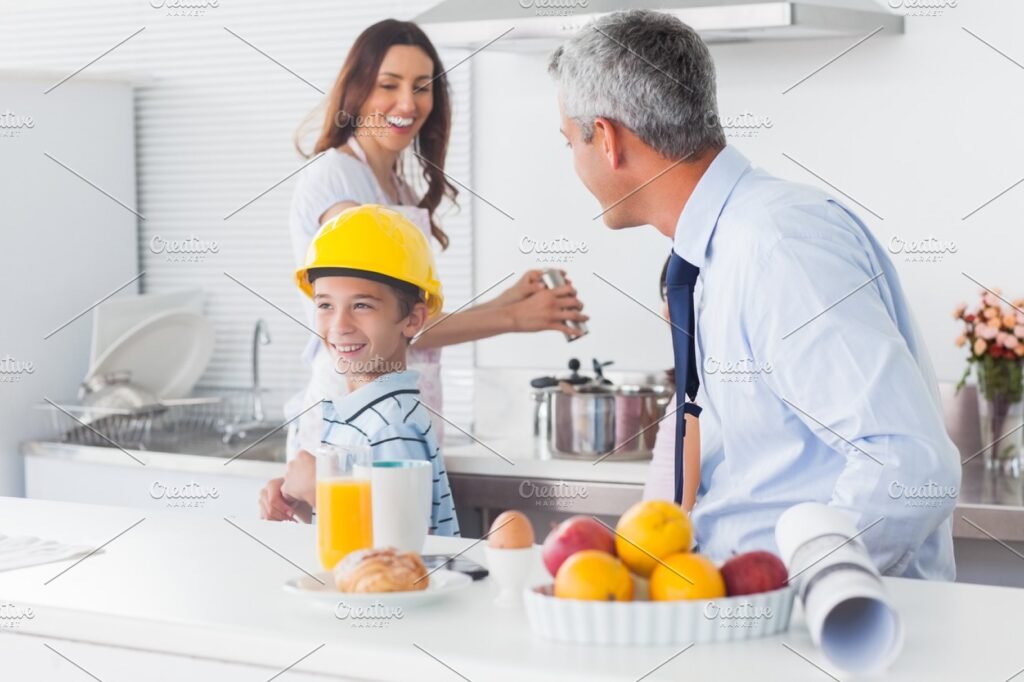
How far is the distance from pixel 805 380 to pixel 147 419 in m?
2.48

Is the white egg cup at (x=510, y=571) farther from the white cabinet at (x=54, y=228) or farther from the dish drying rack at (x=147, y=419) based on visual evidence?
the white cabinet at (x=54, y=228)

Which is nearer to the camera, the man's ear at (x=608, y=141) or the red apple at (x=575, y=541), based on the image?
the red apple at (x=575, y=541)

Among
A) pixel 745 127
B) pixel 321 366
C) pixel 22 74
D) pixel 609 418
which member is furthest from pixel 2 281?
pixel 745 127

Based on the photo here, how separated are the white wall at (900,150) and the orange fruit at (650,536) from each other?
75.8 inches

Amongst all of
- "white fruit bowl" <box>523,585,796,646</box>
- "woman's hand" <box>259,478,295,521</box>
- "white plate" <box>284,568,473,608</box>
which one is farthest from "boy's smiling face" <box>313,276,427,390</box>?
"white fruit bowl" <box>523,585,796,646</box>

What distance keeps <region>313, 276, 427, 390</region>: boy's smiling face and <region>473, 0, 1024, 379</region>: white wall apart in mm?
1379

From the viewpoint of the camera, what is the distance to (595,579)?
1.11 metres

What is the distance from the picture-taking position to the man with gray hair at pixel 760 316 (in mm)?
1378

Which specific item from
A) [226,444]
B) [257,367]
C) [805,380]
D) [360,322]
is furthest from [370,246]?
[257,367]

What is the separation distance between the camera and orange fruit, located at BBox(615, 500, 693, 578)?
44.9 inches

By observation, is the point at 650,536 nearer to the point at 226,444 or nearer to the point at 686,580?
the point at 686,580

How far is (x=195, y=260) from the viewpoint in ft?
Answer: 12.8

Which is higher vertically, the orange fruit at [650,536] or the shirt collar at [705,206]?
the shirt collar at [705,206]

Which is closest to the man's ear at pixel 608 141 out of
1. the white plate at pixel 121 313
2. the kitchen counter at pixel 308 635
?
the kitchen counter at pixel 308 635
